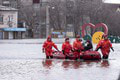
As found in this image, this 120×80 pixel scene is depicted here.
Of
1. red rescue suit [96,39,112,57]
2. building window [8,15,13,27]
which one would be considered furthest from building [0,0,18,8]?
red rescue suit [96,39,112,57]

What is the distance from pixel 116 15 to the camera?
110m

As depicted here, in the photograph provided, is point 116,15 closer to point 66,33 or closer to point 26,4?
point 66,33

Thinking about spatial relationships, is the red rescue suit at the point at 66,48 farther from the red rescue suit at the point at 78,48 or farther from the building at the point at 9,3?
the building at the point at 9,3

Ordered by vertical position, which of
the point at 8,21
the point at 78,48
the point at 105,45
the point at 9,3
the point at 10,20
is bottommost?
the point at 8,21

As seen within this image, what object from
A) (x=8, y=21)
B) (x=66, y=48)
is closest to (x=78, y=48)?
(x=66, y=48)

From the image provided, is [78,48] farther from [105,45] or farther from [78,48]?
[105,45]

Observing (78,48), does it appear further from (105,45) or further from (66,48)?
(105,45)

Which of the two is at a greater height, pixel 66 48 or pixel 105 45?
pixel 105 45

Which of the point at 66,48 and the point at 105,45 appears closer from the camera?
the point at 105,45

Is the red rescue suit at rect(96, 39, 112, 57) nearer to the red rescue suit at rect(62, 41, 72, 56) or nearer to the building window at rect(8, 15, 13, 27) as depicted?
the red rescue suit at rect(62, 41, 72, 56)

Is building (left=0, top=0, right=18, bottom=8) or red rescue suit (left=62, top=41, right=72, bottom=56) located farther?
building (left=0, top=0, right=18, bottom=8)

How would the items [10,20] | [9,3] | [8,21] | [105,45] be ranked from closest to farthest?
[105,45] < [8,21] < [10,20] < [9,3]

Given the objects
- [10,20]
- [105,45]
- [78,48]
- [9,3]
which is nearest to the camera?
[78,48]

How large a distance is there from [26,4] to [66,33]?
1373 cm
